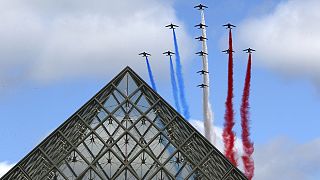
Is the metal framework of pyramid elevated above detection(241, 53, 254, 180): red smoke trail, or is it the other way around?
detection(241, 53, 254, 180): red smoke trail

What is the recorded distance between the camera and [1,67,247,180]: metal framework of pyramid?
209 ft

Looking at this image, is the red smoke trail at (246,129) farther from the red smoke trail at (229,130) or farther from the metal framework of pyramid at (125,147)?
the metal framework of pyramid at (125,147)

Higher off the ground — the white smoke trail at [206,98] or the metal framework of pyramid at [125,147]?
the white smoke trail at [206,98]

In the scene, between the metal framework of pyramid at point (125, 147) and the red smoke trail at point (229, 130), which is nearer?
the metal framework of pyramid at point (125, 147)

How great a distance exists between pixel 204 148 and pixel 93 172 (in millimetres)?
9416

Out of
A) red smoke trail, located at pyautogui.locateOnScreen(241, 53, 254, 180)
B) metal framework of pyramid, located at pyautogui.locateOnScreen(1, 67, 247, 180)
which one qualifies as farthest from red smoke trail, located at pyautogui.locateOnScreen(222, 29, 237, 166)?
metal framework of pyramid, located at pyautogui.locateOnScreen(1, 67, 247, 180)

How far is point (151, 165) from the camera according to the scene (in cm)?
6419

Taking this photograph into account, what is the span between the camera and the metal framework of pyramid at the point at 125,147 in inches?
2512

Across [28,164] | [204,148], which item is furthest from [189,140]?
[28,164]

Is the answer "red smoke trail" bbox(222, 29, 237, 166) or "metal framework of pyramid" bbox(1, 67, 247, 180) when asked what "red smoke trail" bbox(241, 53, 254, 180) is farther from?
"metal framework of pyramid" bbox(1, 67, 247, 180)

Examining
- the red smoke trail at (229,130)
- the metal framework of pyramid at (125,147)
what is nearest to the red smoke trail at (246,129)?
the red smoke trail at (229,130)

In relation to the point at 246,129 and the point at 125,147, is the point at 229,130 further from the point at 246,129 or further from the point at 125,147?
the point at 125,147

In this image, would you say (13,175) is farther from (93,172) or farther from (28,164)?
(93,172)

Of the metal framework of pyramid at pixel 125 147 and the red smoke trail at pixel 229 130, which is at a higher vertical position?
the red smoke trail at pixel 229 130
